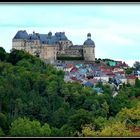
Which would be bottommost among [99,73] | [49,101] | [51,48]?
[49,101]

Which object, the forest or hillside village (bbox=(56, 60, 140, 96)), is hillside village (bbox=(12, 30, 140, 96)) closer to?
hillside village (bbox=(56, 60, 140, 96))

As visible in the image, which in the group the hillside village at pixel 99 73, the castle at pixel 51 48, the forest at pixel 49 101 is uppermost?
the castle at pixel 51 48

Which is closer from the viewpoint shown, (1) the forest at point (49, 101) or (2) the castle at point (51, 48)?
(1) the forest at point (49, 101)

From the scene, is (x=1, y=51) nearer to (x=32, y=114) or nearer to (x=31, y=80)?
(x=31, y=80)

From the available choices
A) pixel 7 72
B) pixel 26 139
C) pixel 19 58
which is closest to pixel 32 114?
pixel 7 72

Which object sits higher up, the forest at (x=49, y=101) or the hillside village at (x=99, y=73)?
the hillside village at (x=99, y=73)

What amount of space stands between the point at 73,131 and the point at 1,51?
550 centimetres

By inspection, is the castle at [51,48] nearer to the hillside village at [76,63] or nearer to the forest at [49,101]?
the hillside village at [76,63]

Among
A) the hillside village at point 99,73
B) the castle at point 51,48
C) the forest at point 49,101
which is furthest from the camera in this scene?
the hillside village at point 99,73

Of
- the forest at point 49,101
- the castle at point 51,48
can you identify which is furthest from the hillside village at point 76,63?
the forest at point 49,101

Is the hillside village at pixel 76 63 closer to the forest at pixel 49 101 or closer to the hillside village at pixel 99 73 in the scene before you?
the hillside village at pixel 99 73

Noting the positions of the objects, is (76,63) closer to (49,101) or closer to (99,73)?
(99,73)

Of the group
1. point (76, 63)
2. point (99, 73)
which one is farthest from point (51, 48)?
point (99, 73)

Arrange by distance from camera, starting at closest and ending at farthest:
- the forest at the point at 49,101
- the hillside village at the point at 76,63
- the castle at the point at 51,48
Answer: the forest at the point at 49,101 < the castle at the point at 51,48 < the hillside village at the point at 76,63
